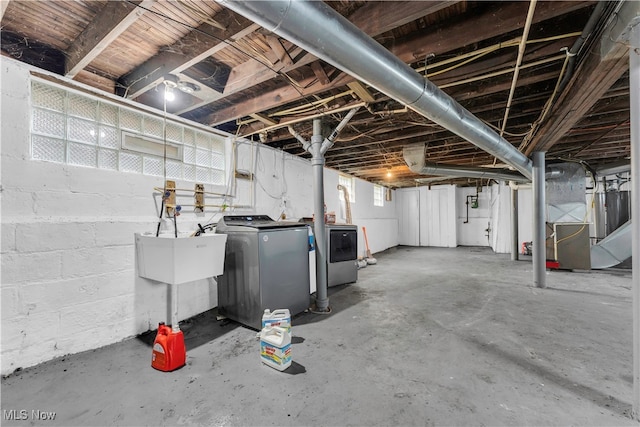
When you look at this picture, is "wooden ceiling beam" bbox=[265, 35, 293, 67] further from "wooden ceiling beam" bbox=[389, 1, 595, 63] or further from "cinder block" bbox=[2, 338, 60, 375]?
"cinder block" bbox=[2, 338, 60, 375]

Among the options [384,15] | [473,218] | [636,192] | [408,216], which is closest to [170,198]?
[384,15]

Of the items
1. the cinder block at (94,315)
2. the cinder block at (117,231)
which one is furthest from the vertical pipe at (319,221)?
the cinder block at (94,315)

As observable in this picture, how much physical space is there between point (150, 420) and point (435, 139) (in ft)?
13.9

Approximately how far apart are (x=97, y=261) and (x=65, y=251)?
220 mm

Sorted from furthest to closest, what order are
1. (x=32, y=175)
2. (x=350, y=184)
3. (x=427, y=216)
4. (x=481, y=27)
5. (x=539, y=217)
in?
(x=427, y=216)
(x=350, y=184)
(x=539, y=217)
(x=32, y=175)
(x=481, y=27)

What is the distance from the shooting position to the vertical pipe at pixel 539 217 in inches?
150

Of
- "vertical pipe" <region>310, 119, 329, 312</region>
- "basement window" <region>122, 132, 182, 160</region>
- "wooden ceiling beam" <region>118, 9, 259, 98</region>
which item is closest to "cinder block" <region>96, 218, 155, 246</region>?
"basement window" <region>122, 132, 182, 160</region>

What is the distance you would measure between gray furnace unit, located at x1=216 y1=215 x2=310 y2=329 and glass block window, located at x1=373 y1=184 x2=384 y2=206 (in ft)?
18.2

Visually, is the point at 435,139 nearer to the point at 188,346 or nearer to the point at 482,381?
the point at 482,381

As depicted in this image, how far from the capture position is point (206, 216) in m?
2.98

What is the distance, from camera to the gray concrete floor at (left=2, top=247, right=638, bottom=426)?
1401 millimetres

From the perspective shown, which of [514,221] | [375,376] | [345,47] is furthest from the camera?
[514,221]

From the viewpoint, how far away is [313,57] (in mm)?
1852

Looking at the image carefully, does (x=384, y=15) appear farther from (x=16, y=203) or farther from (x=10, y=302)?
(x=10, y=302)
